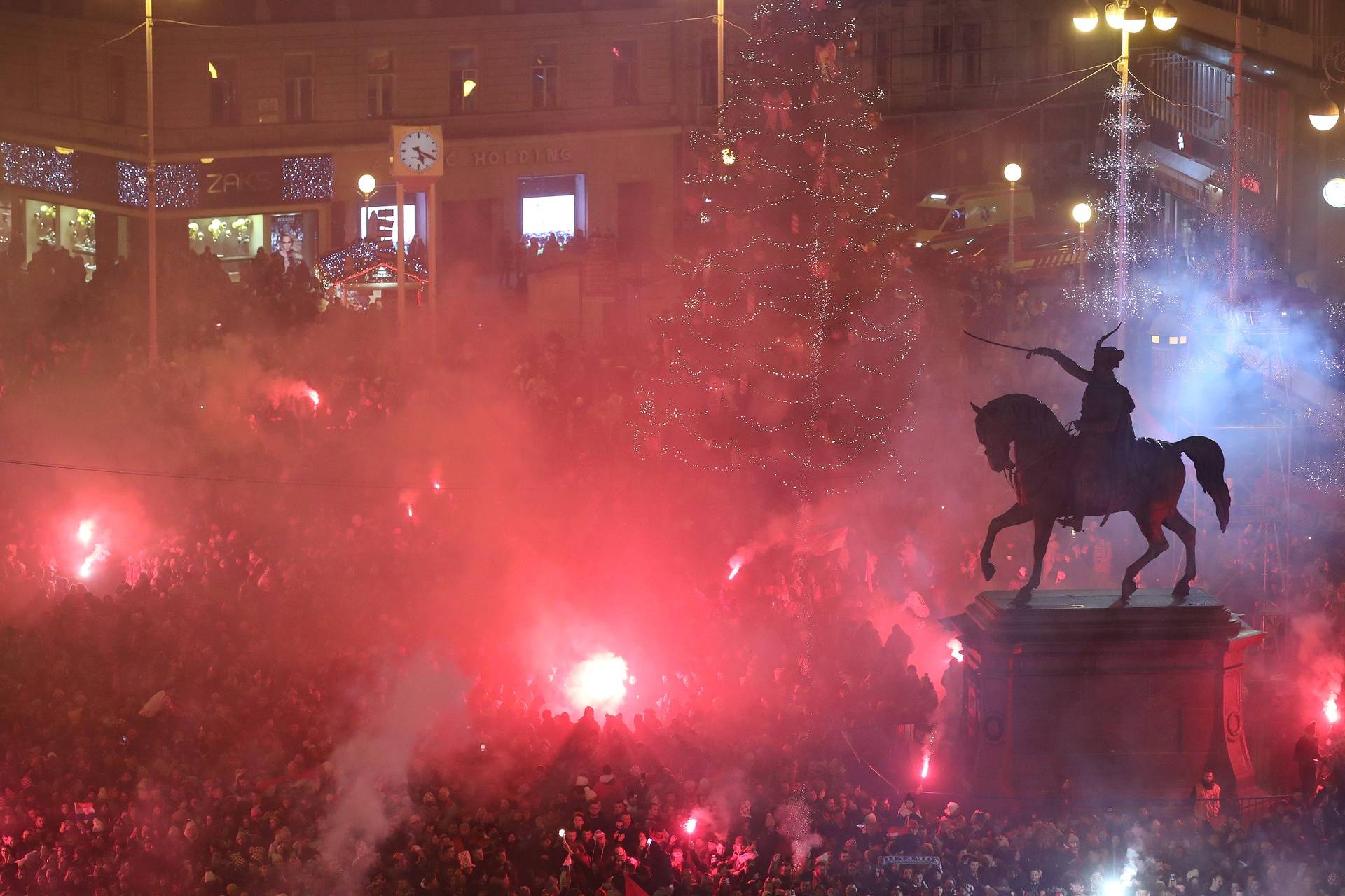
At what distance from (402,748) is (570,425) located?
7.48 metres

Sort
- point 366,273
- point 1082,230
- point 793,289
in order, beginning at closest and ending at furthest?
point 793,289, point 366,273, point 1082,230

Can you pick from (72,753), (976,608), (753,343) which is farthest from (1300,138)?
(72,753)

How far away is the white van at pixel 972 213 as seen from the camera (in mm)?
30312

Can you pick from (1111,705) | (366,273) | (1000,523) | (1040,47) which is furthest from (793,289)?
(1040,47)

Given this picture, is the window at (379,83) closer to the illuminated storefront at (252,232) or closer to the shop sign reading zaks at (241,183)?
the shop sign reading zaks at (241,183)

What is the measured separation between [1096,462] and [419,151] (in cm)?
1306

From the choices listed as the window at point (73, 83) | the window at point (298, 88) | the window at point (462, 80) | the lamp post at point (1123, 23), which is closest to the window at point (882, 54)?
the window at point (462, 80)

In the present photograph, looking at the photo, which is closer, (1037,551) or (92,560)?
(1037,551)

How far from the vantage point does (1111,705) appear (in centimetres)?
1372

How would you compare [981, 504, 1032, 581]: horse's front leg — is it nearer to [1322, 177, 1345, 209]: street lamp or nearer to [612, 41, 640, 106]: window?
[1322, 177, 1345, 209]: street lamp

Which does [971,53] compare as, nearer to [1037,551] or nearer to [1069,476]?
[1069,476]

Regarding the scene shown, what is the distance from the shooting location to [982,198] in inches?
1204

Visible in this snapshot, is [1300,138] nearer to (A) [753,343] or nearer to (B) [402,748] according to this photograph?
(A) [753,343]

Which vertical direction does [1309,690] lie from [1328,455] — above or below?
below
